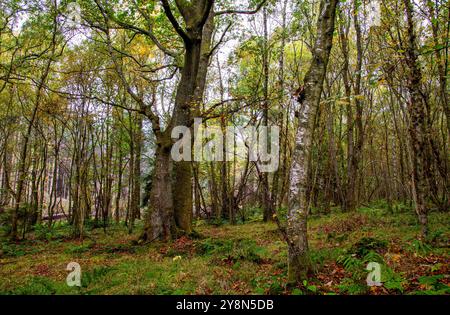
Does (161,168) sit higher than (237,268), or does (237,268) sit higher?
(161,168)

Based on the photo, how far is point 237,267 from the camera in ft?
19.4

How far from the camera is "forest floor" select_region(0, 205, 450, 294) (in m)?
4.34

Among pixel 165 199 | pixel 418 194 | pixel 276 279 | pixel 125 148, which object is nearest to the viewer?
pixel 276 279

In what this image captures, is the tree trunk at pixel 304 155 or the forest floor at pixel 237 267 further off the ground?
the tree trunk at pixel 304 155

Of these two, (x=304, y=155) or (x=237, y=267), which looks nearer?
(x=304, y=155)

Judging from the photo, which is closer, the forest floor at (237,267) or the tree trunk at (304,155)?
the forest floor at (237,267)

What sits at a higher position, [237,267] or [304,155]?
[304,155]

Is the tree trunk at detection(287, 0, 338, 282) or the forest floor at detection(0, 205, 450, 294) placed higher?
the tree trunk at detection(287, 0, 338, 282)

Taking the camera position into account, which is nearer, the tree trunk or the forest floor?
the forest floor

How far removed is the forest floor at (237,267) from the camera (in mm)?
4336
